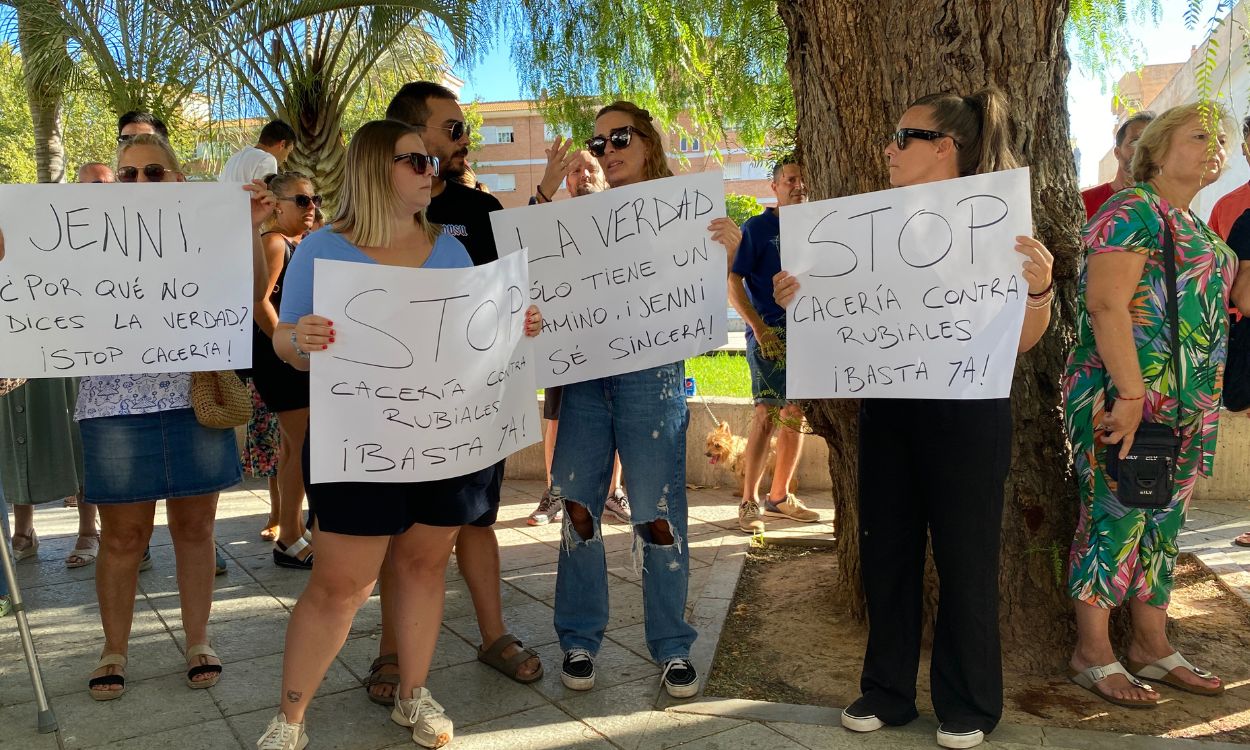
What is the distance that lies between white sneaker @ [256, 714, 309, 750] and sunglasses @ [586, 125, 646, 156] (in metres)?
2.16

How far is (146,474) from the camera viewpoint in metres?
3.43

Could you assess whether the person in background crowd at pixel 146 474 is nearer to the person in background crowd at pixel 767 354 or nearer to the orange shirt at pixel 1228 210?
the person in background crowd at pixel 767 354

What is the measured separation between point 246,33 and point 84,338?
6361mm

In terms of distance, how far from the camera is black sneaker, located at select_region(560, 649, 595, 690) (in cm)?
353

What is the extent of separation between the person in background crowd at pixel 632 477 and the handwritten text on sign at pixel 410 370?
491 mm

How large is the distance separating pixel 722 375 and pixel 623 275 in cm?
929

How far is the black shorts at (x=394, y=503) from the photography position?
2.84m

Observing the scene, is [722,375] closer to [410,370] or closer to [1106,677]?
[1106,677]

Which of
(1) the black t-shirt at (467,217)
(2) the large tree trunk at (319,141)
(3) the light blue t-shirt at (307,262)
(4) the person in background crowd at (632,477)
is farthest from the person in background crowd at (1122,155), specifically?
(2) the large tree trunk at (319,141)

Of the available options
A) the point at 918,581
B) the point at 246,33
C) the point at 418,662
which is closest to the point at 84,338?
the point at 418,662

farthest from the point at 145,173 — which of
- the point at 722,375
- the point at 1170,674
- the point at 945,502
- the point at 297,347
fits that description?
the point at 722,375

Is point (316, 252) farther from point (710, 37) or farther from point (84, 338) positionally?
point (710, 37)

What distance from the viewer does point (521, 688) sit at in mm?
3588

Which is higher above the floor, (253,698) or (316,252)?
(316,252)
